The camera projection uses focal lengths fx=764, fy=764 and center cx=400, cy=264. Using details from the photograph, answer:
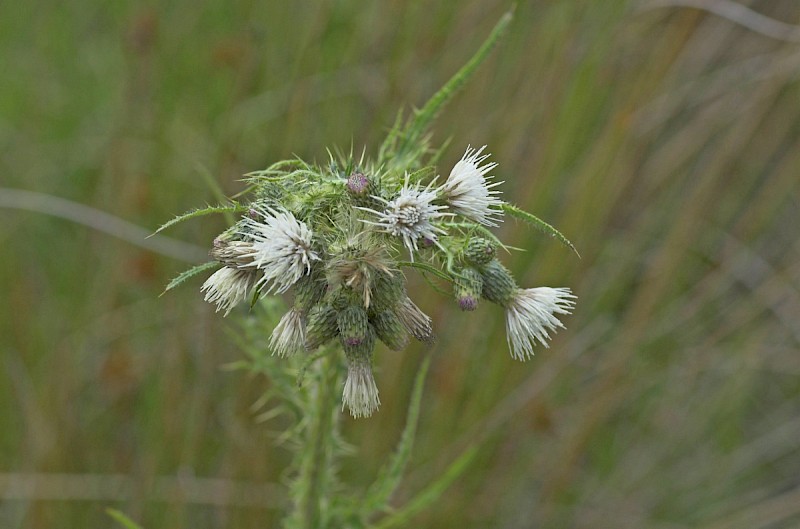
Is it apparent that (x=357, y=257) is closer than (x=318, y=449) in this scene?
Yes

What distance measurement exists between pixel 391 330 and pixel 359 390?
0.46 ft

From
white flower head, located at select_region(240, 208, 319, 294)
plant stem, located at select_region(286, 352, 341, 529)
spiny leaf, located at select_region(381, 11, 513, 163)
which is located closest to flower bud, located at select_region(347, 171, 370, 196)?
white flower head, located at select_region(240, 208, 319, 294)

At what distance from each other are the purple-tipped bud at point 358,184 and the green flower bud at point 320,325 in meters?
0.24

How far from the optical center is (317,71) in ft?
11.7

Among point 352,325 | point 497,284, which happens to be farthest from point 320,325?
point 497,284

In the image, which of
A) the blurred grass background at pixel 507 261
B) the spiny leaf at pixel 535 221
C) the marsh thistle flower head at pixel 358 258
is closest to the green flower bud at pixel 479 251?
the marsh thistle flower head at pixel 358 258

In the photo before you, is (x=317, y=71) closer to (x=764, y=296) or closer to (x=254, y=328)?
(x=254, y=328)

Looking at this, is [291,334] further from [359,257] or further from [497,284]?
[497,284]

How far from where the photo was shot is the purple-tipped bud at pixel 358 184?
5.15ft

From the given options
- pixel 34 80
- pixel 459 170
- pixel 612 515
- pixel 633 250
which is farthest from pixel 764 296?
pixel 34 80

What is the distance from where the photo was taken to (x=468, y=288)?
163 centimetres

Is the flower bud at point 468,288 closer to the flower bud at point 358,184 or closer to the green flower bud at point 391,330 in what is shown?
the green flower bud at point 391,330

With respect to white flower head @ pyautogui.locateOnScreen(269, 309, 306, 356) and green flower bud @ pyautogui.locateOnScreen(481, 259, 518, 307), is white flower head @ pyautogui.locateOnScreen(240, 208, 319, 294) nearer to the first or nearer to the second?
white flower head @ pyautogui.locateOnScreen(269, 309, 306, 356)

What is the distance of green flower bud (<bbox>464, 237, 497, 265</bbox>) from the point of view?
166cm
